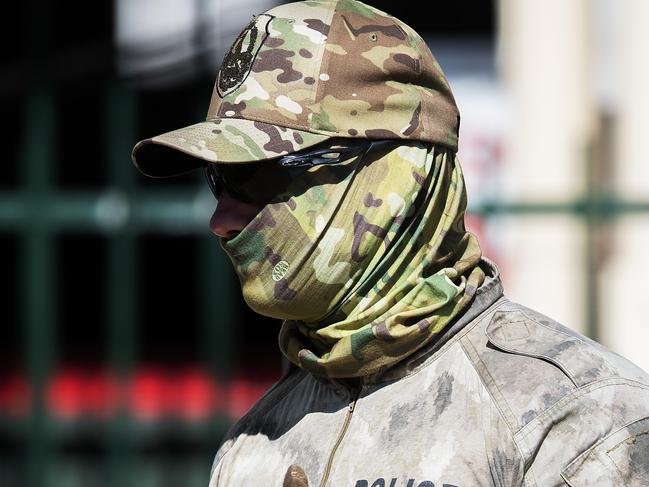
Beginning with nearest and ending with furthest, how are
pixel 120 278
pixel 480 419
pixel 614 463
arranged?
1. pixel 614 463
2. pixel 480 419
3. pixel 120 278

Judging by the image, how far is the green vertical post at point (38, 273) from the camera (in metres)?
6.04

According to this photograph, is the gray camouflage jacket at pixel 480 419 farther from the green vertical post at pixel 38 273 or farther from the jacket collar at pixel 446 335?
the green vertical post at pixel 38 273

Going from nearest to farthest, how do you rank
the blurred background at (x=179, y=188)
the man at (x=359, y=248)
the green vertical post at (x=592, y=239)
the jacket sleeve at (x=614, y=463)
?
the jacket sleeve at (x=614, y=463) < the man at (x=359, y=248) < the green vertical post at (x=592, y=239) < the blurred background at (x=179, y=188)

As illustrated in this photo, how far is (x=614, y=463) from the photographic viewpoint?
1.73 metres

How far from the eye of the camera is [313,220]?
202 cm

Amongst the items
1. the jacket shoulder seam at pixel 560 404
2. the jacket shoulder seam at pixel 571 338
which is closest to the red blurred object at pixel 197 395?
the jacket shoulder seam at pixel 571 338

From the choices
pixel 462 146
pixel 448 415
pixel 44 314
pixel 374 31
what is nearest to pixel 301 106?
pixel 374 31

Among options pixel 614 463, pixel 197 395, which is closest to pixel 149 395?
pixel 197 395

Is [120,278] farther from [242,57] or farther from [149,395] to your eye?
[242,57]

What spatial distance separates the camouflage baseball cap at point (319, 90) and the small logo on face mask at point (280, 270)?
187 millimetres

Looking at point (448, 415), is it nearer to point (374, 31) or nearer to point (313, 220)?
point (313, 220)

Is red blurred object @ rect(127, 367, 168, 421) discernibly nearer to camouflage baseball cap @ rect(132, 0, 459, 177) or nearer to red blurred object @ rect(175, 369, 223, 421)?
red blurred object @ rect(175, 369, 223, 421)

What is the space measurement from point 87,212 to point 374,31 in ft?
13.5

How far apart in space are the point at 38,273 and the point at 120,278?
1.34 feet
